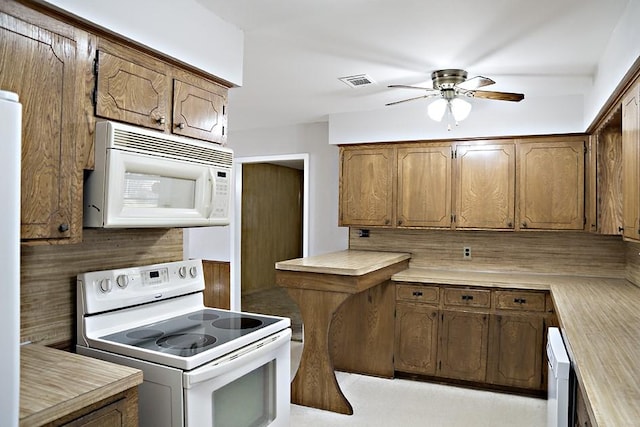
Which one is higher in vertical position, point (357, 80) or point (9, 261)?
point (357, 80)

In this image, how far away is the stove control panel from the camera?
6.79 ft

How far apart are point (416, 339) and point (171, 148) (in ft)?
8.71

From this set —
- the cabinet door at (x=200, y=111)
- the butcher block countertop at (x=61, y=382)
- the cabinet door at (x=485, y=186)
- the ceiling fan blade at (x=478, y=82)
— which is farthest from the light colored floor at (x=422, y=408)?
the ceiling fan blade at (x=478, y=82)

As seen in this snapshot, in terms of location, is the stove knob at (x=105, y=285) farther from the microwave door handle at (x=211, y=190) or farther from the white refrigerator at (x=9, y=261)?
the white refrigerator at (x=9, y=261)

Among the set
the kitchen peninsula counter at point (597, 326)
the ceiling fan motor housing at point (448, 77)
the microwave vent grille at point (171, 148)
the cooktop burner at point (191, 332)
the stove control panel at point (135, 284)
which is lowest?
the cooktop burner at point (191, 332)

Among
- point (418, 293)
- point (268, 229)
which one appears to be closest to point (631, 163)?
point (418, 293)

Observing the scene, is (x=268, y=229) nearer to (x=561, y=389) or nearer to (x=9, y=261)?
(x=561, y=389)

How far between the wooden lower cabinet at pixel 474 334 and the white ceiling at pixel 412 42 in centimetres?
165

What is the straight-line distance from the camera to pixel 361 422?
310 centimetres

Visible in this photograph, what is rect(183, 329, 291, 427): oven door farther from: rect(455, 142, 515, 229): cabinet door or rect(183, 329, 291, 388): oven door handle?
rect(455, 142, 515, 229): cabinet door

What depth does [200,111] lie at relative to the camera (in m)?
2.43

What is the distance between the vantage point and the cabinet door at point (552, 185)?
3770 millimetres

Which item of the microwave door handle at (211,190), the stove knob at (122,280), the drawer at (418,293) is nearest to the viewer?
the stove knob at (122,280)

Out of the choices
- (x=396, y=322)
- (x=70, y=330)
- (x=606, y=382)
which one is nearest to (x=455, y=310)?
(x=396, y=322)
